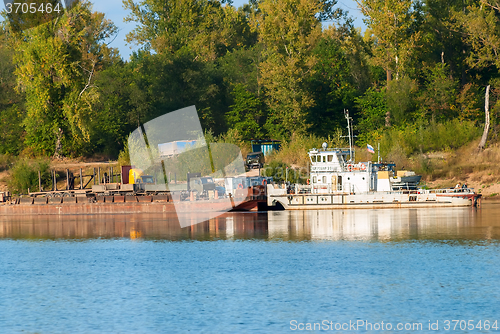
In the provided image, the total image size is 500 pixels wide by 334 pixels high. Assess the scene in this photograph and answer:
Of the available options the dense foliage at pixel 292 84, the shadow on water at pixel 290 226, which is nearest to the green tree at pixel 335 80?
the dense foliage at pixel 292 84

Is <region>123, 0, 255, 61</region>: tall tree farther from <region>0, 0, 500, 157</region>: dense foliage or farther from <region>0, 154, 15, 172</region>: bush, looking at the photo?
<region>0, 154, 15, 172</region>: bush

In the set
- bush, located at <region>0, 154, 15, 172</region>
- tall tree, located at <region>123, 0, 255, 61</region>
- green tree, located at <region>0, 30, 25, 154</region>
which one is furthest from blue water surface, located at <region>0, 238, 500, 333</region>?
tall tree, located at <region>123, 0, 255, 61</region>

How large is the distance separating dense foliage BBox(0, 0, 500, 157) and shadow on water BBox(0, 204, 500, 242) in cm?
2350

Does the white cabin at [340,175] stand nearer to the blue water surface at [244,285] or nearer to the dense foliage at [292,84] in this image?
the dense foliage at [292,84]

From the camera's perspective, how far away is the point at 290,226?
59.0 m

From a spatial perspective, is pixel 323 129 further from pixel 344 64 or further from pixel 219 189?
pixel 219 189

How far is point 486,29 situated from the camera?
88.7 m

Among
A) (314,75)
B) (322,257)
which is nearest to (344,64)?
(314,75)

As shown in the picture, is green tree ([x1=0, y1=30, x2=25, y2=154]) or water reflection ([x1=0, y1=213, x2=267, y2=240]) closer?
water reflection ([x1=0, y1=213, x2=267, y2=240])

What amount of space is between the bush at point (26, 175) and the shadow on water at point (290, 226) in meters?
15.4

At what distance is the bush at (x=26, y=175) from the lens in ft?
303

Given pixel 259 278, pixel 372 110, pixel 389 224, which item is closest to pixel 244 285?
pixel 259 278

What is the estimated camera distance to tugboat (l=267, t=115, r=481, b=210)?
230 ft

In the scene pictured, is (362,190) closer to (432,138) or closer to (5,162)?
(432,138)
